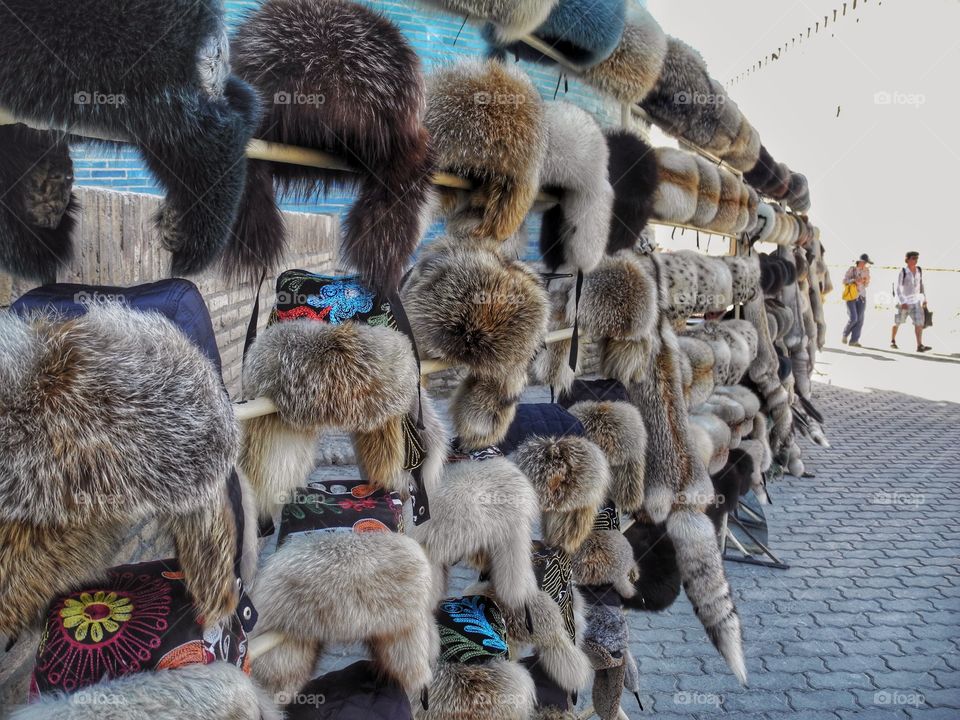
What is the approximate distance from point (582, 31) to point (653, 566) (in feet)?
6.89

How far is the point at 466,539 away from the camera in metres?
1.74

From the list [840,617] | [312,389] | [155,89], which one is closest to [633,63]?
[312,389]

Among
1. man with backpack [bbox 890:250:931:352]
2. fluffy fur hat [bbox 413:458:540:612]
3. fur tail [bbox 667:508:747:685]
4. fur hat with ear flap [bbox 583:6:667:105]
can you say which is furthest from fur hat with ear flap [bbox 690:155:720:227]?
man with backpack [bbox 890:250:931:352]

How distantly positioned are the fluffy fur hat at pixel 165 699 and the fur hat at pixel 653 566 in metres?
2.05

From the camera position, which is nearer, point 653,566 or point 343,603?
point 343,603

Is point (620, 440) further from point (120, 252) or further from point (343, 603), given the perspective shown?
point (120, 252)

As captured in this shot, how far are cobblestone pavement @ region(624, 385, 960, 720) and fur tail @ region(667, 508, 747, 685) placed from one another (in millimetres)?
434

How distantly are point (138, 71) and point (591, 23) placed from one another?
154 cm

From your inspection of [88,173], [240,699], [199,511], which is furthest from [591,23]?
[88,173]

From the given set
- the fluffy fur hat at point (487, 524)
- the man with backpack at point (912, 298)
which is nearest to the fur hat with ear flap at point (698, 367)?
the fluffy fur hat at point (487, 524)

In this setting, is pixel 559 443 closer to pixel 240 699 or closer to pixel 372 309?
pixel 372 309

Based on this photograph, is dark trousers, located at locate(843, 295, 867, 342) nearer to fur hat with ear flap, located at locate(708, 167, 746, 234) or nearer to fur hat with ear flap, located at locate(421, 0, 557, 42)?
fur hat with ear flap, located at locate(708, 167, 746, 234)

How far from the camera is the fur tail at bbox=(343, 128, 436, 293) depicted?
4.69 ft

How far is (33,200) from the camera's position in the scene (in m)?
1.16
